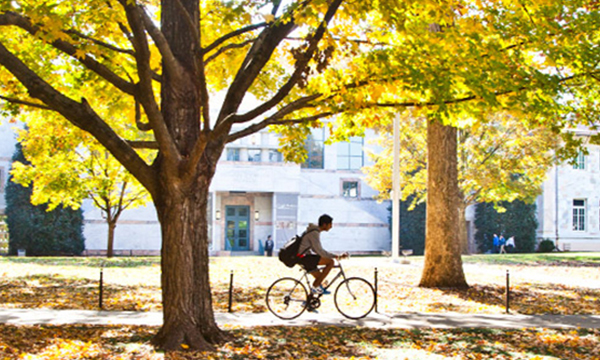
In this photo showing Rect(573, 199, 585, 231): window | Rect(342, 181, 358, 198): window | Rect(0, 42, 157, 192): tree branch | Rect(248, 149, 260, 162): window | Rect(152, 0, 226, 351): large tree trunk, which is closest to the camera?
Rect(0, 42, 157, 192): tree branch

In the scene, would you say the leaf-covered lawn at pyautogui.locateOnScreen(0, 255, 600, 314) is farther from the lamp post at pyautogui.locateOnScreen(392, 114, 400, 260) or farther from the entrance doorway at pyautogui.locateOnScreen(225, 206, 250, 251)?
the entrance doorway at pyautogui.locateOnScreen(225, 206, 250, 251)

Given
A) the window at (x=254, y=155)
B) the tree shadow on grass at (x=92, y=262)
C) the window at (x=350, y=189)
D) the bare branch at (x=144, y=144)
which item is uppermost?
the window at (x=254, y=155)

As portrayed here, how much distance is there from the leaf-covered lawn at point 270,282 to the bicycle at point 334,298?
1442 mm

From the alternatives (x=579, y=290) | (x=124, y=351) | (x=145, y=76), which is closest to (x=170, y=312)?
(x=124, y=351)

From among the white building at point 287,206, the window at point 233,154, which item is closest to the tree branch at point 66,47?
the white building at point 287,206

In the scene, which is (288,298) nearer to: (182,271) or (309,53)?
(182,271)

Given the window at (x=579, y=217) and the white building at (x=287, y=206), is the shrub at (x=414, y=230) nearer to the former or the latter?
the white building at (x=287, y=206)

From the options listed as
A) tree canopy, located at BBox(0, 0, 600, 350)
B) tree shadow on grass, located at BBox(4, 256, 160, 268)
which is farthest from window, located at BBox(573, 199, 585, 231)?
tree canopy, located at BBox(0, 0, 600, 350)

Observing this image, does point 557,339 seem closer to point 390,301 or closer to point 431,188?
point 390,301

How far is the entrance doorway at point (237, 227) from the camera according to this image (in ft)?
139

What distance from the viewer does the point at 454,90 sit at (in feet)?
35.8

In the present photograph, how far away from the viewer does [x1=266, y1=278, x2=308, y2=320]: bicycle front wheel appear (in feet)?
38.9

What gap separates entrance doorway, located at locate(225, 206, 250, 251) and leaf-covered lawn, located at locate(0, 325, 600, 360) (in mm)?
31198

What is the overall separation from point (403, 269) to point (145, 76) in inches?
652
